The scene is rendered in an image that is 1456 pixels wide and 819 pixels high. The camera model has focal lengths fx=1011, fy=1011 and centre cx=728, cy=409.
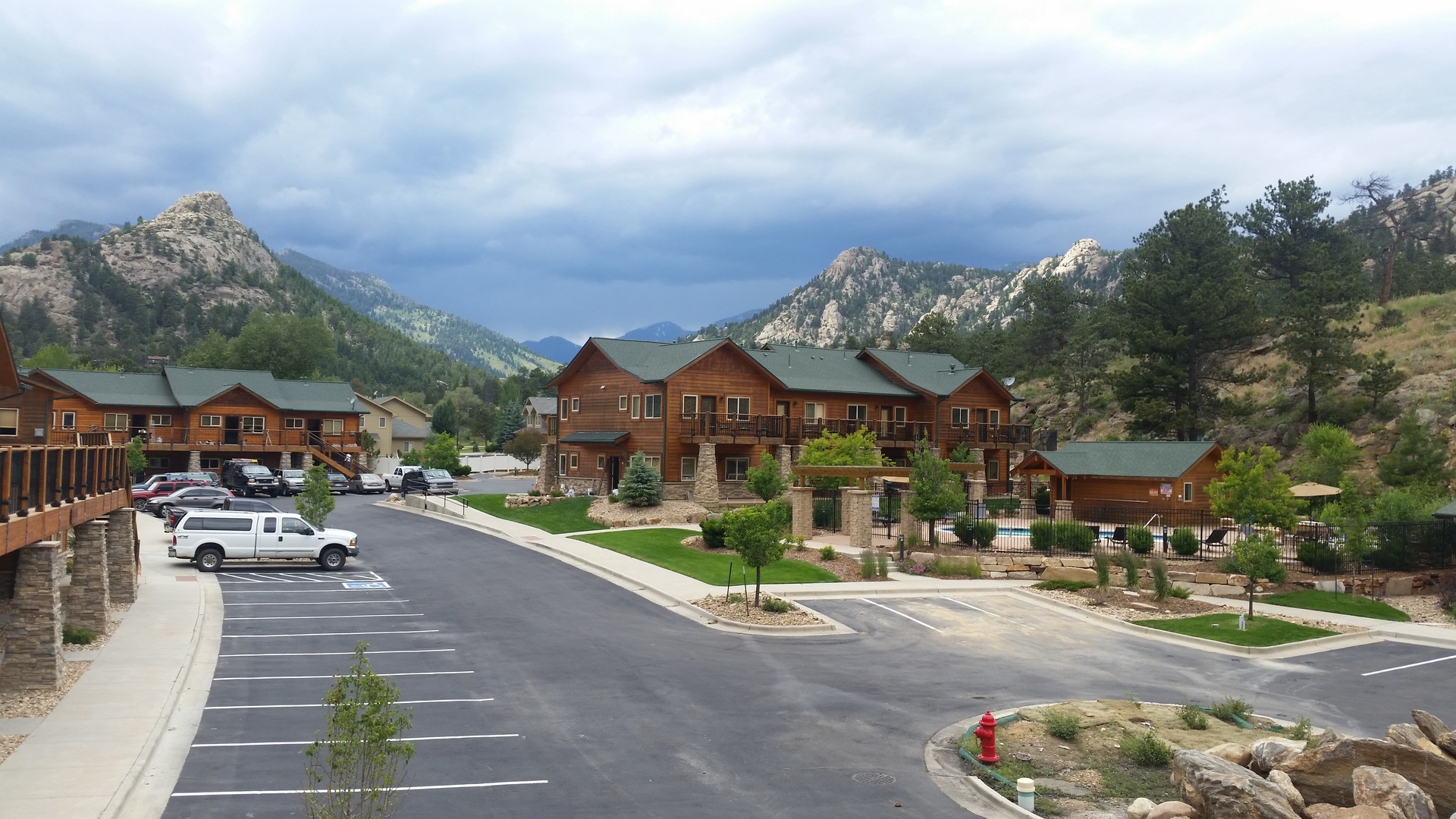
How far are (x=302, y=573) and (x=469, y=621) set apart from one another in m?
10.7

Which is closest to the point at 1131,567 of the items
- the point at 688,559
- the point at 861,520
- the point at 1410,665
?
the point at 1410,665

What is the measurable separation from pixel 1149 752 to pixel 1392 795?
11.3 ft

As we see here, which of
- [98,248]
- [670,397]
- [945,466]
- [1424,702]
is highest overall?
[98,248]

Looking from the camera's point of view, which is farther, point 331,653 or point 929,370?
point 929,370

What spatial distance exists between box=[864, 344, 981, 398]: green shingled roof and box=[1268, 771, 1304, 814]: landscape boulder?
52.1m

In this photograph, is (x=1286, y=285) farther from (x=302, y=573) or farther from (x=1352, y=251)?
(x=302, y=573)

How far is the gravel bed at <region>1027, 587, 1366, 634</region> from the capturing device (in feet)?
91.2

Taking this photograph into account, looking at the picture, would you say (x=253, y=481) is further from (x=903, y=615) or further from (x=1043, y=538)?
(x=903, y=615)

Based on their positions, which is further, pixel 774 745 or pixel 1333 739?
pixel 774 745

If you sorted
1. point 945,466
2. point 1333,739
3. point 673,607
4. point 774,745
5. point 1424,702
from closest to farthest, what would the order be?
point 1333,739 → point 774,745 → point 1424,702 → point 673,607 → point 945,466

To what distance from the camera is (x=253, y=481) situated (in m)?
59.6

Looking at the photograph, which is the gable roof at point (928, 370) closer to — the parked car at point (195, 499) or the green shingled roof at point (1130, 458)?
the green shingled roof at point (1130, 458)

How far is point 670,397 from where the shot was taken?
54.9m

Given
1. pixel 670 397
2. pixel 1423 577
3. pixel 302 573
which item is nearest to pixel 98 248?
pixel 670 397
